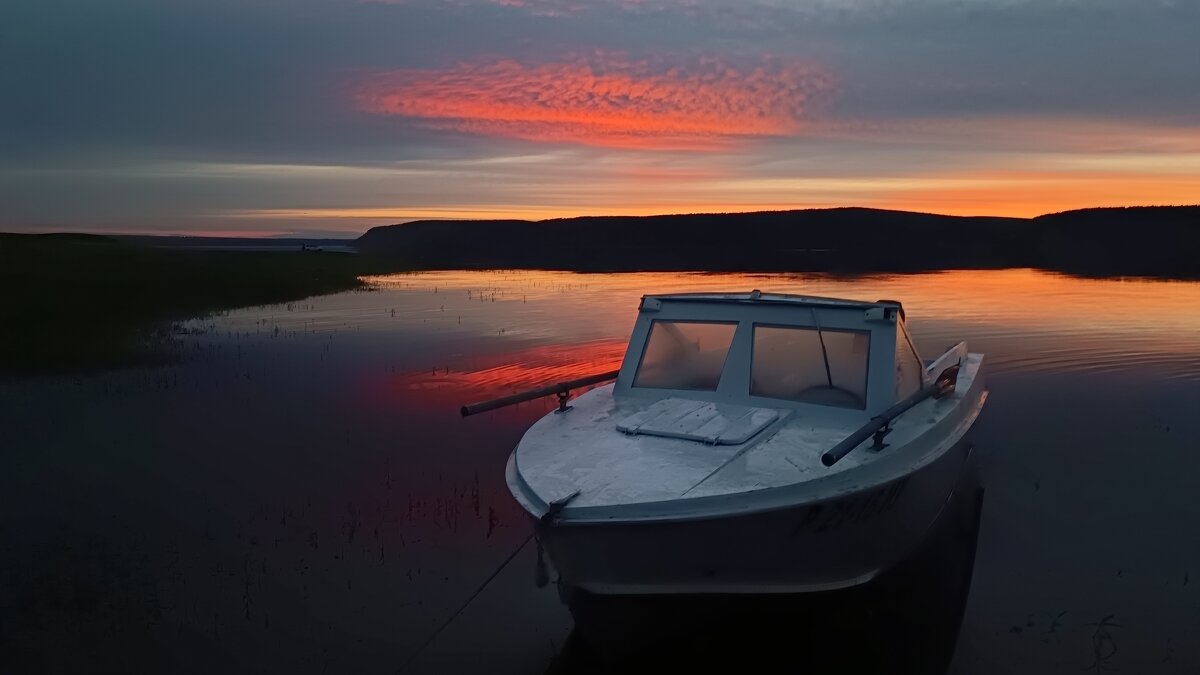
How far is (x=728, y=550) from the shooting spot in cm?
636

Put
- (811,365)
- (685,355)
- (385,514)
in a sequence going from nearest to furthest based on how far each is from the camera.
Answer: (811,365)
(685,355)
(385,514)

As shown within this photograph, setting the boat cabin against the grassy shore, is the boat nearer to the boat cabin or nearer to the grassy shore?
the boat cabin

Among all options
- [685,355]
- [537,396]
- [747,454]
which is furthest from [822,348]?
[537,396]

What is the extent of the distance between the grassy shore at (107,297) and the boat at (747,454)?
567 inches

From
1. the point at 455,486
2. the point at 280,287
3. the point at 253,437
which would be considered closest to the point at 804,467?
the point at 455,486

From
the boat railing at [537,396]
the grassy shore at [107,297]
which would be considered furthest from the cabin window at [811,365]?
the grassy shore at [107,297]

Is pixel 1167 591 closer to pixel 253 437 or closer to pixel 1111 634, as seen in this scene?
pixel 1111 634

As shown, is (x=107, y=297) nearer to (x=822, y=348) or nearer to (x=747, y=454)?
(x=822, y=348)

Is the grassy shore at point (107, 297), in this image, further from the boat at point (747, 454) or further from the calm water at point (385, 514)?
the boat at point (747, 454)

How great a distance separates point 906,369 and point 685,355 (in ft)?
7.21

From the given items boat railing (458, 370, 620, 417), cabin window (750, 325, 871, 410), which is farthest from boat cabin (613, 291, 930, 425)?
boat railing (458, 370, 620, 417)

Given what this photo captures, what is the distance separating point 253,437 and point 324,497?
10.7ft

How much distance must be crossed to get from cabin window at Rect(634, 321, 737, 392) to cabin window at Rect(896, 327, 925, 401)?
63.6 inches

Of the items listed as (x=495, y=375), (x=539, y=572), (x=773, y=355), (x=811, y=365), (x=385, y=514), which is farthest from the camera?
(x=495, y=375)
